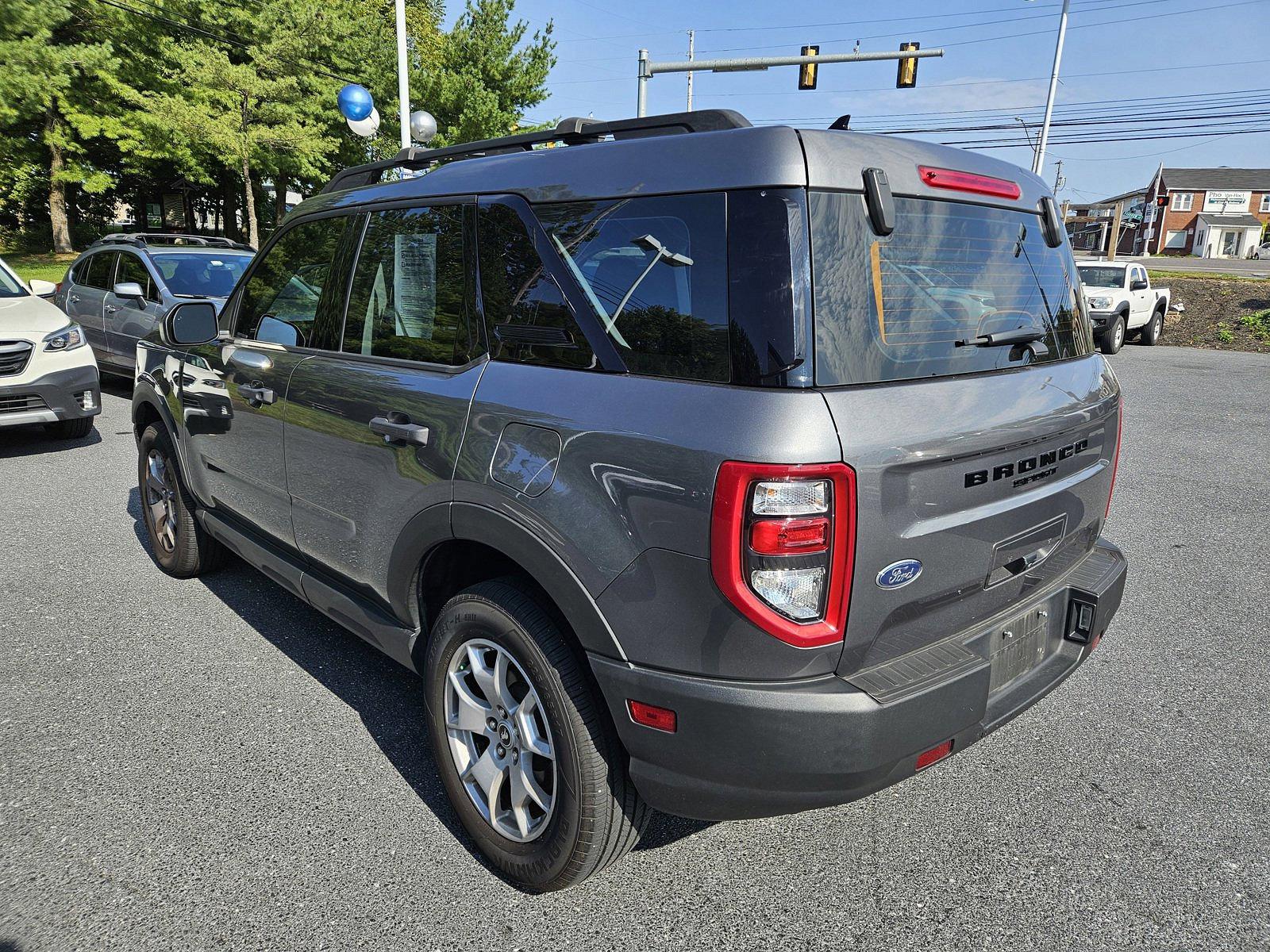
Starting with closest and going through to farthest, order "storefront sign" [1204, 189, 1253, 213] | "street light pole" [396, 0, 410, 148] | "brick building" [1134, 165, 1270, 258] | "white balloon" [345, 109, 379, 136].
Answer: "white balloon" [345, 109, 379, 136]
"street light pole" [396, 0, 410, 148]
"brick building" [1134, 165, 1270, 258]
"storefront sign" [1204, 189, 1253, 213]

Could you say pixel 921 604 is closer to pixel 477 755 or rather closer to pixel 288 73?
pixel 477 755

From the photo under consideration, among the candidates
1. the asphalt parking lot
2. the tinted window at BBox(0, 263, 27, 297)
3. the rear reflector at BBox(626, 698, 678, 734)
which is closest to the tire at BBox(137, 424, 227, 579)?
the asphalt parking lot

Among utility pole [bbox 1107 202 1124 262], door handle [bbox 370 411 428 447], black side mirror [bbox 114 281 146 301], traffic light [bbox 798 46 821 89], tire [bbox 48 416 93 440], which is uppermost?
traffic light [bbox 798 46 821 89]

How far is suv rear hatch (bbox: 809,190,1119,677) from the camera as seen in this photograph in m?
1.79

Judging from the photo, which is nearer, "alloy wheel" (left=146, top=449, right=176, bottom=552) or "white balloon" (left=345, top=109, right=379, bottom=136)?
"alloy wheel" (left=146, top=449, right=176, bottom=552)

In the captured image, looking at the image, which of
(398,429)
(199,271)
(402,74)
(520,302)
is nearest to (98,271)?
(199,271)

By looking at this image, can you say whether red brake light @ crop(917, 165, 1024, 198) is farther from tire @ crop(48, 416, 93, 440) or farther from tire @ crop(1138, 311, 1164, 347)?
tire @ crop(1138, 311, 1164, 347)

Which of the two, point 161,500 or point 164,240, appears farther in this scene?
point 164,240

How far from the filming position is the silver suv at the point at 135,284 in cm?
872

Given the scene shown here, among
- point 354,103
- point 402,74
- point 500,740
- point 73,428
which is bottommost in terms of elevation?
point 73,428

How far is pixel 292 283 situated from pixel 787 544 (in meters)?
2.49

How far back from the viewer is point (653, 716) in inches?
74.0

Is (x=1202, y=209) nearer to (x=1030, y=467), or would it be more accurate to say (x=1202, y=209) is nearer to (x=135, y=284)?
(x=135, y=284)

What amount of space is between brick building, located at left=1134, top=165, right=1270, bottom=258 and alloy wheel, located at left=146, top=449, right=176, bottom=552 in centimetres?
8807
